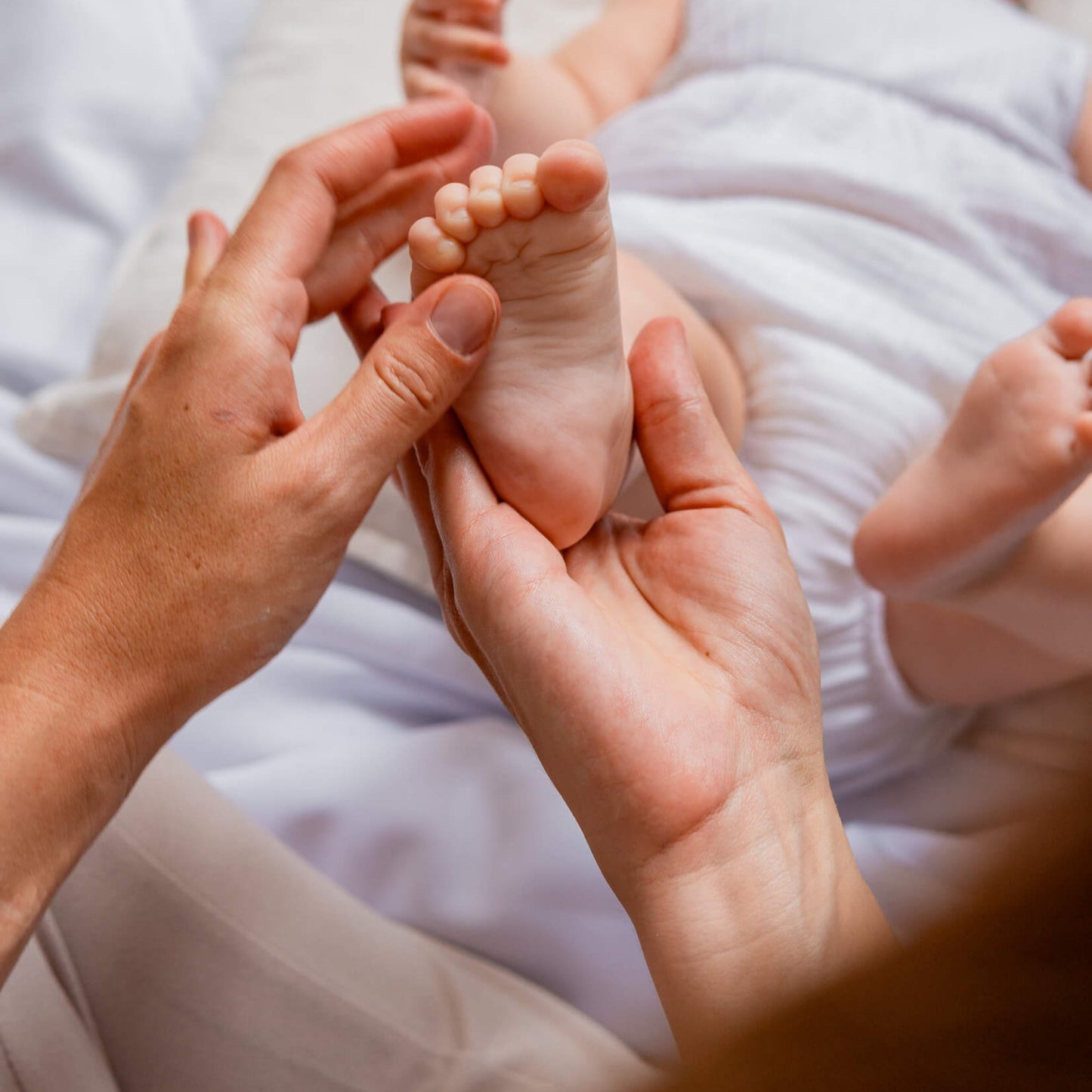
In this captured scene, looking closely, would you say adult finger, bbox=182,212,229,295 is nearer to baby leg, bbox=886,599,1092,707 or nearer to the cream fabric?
the cream fabric

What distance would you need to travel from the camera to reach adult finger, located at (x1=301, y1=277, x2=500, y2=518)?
0.54 meters

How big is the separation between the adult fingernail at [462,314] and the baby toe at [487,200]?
→ 4 centimetres

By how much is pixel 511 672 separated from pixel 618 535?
15 centimetres

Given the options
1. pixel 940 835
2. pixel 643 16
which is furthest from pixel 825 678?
pixel 643 16

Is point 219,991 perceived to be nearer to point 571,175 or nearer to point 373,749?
point 373,749

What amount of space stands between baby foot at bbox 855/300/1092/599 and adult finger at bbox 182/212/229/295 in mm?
527

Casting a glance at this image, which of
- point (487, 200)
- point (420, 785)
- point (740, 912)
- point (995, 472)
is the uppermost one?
point (487, 200)

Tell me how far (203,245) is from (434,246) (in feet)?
0.98

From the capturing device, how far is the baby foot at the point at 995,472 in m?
0.63

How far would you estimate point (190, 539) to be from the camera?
542 millimetres

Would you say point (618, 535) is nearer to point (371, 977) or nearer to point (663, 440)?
point (663, 440)

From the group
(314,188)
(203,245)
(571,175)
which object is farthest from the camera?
(203,245)

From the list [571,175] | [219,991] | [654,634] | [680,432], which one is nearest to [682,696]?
[654,634]

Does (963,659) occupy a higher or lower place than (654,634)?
lower
